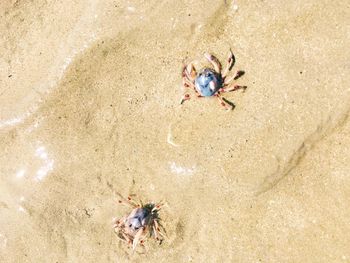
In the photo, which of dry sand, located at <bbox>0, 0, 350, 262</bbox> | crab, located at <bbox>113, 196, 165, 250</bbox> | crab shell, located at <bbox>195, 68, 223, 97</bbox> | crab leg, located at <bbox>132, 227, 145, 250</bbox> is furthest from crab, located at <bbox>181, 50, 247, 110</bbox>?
crab leg, located at <bbox>132, 227, 145, 250</bbox>

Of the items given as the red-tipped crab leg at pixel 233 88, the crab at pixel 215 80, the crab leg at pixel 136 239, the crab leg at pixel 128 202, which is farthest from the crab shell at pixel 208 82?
the crab leg at pixel 136 239

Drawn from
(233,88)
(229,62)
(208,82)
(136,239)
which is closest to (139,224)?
(136,239)

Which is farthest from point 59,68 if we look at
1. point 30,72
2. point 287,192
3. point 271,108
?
point 287,192

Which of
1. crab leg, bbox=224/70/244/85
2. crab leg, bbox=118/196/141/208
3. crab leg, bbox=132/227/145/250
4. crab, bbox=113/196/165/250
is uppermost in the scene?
crab leg, bbox=224/70/244/85

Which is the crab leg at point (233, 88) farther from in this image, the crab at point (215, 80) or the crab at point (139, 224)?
the crab at point (139, 224)

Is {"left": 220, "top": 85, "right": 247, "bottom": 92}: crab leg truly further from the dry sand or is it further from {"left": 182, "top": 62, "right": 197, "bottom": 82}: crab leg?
{"left": 182, "top": 62, "right": 197, "bottom": 82}: crab leg
